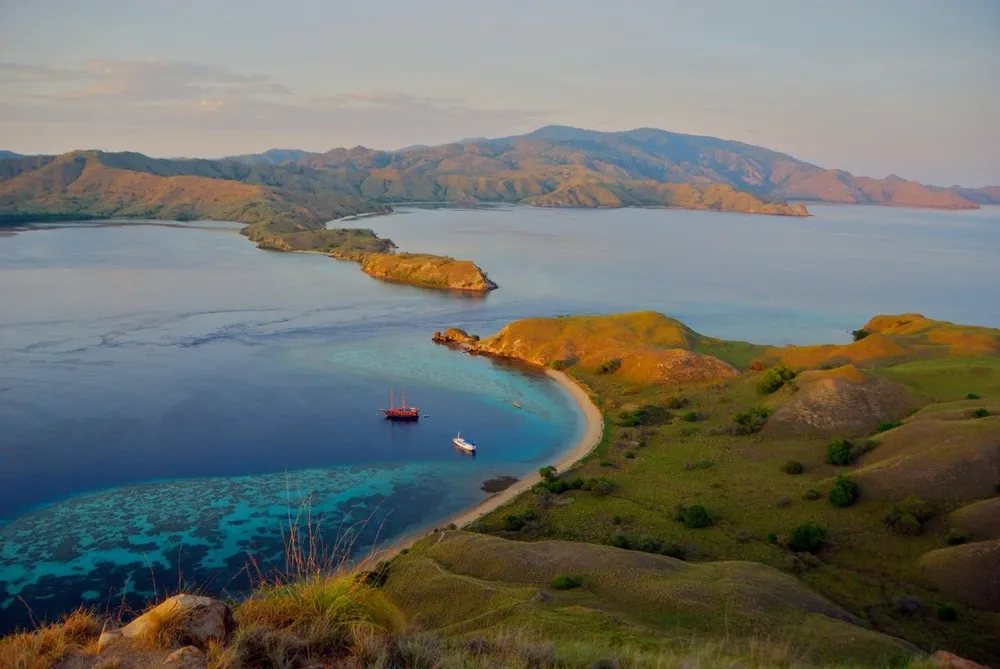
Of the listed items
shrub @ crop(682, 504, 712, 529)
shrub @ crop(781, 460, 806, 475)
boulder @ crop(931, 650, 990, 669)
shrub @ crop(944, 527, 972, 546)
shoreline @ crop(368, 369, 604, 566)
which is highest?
boulder @ crop(931, 650, 990, 669)

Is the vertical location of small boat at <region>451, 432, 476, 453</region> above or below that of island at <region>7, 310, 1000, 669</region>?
below

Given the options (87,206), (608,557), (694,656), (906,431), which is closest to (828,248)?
(906,431)

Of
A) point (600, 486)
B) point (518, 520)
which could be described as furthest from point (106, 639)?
point (600, 486)

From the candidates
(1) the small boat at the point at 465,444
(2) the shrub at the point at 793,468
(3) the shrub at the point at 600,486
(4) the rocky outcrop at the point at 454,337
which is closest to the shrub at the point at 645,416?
(1) the small boat at the point at 465,444

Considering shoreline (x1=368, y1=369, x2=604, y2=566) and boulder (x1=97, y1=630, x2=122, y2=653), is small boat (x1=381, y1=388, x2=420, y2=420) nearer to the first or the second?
shoreline (x1=368, y1=369, x2=604, y2=566)

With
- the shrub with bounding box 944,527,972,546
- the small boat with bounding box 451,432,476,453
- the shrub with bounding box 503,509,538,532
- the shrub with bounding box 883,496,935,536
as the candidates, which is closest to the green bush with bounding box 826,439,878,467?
the shrub with bounding box 883,496,935,536

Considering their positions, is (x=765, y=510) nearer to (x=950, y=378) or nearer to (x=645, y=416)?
(x=645, y=416)
